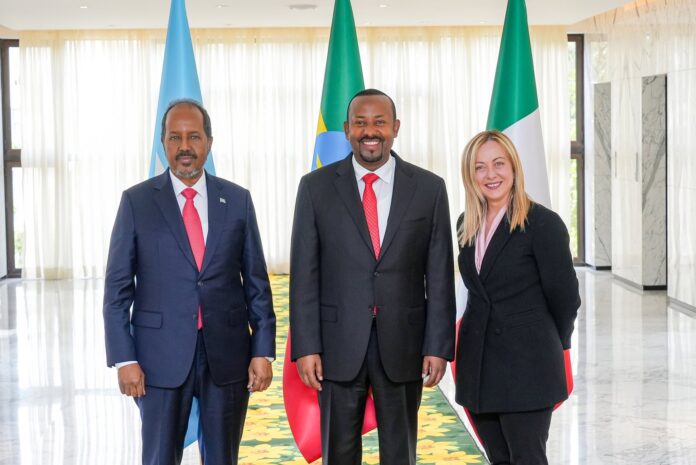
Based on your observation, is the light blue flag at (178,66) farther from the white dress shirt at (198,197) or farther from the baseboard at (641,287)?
→ the baseboard at (641,287)

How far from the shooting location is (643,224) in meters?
13.0

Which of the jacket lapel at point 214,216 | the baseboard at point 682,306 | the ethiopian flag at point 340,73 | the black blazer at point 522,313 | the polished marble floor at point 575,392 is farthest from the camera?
the baseboard at point 682,306

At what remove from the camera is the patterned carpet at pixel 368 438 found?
244 inches

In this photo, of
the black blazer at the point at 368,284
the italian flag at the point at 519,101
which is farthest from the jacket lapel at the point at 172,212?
the italian flag at the point at 519,101

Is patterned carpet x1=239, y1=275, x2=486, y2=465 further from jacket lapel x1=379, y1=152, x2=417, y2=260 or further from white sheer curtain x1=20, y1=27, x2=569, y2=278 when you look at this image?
white sheer curtain x1=20, y1=27, x2=569, y2=278

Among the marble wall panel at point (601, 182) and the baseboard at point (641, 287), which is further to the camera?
the marble wall panel at point (601, 182)

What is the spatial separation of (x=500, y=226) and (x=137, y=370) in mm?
1485

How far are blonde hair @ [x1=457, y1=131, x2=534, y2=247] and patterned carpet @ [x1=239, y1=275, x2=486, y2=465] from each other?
248 cm

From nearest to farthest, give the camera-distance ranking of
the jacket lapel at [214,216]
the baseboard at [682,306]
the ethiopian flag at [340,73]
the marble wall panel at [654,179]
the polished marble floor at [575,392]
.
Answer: the jacket lapel at [214,216] → the ethiopian flag at [340,73] → the polished marble floor at [575,392] → the baseboard at [682,306] → the marble wall panel at [654,179]

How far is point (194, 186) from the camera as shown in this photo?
4.15 metres

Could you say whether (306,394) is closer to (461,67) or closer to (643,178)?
(643,178)

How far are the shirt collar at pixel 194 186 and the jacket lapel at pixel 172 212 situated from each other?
0.02 meters

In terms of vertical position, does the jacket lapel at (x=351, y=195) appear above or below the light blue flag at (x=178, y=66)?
below

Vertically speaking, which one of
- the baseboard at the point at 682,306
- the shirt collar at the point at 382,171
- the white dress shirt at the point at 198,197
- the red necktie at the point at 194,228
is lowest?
the baseboard at the point at 682,306
